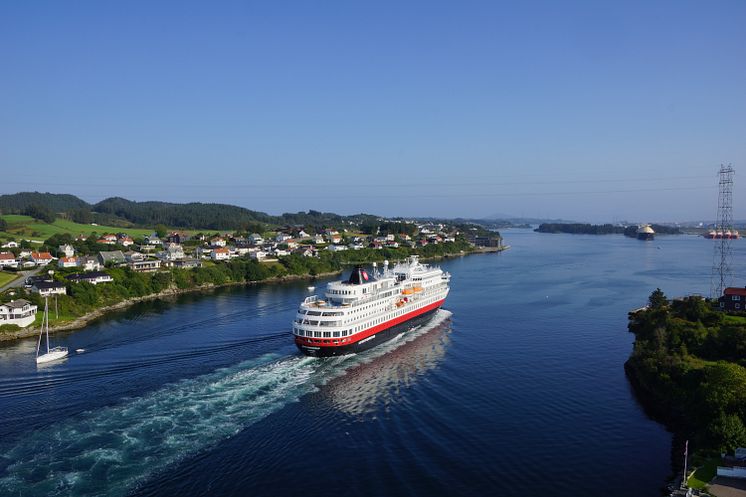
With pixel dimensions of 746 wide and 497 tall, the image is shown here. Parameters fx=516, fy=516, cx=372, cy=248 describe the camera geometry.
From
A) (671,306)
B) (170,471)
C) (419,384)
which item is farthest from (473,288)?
(170,471)

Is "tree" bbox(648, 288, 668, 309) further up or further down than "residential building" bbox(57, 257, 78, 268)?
further down

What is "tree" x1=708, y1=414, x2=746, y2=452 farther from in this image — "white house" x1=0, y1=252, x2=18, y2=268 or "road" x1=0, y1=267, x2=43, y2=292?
"white house" x1=0, y1=252, x2=18, y2=268

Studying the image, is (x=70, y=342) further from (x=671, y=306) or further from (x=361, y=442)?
(x=671, y=306)

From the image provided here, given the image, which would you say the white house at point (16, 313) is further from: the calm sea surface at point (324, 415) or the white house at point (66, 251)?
the white house at point (66, 251)

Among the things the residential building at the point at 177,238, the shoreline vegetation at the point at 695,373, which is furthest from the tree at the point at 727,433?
the residential building at the point at 177,238

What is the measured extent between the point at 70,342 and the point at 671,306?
28.8 meters

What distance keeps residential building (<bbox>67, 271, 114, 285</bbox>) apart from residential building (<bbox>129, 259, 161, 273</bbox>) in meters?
5.93

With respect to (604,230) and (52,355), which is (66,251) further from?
(604,230)

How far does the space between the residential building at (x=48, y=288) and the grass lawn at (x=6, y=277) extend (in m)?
4.20

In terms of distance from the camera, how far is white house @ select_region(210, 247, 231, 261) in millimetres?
50844

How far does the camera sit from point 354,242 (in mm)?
69625

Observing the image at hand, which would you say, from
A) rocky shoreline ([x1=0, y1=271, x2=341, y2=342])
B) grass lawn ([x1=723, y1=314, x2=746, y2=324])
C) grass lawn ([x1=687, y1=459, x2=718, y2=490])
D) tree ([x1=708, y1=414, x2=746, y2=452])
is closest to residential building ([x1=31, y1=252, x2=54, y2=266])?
rocky shoreline ([x1=0, y1=271, x2=341, y2=342])

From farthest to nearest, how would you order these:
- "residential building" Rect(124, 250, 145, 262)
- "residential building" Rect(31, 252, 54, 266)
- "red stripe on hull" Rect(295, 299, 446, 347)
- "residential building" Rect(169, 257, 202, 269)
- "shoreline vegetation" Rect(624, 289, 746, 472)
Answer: "residential building" Rect(124, 250, 145, 262) < "residential building" Rect(169, 257, 202, 269) < "residential building" Rect(31, 252, 54, 266) < "red stripe on hull" Rect(295, 299, 446, 347) < "shoreline vegetation" Rect(624, 289, 746, 472)

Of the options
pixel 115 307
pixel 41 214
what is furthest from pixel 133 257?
pixel 41 214
